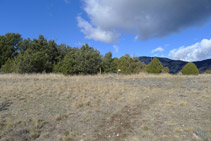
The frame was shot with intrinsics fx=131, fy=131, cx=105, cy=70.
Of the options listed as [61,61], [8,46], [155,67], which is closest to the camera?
[155,67]

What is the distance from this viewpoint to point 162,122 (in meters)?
4.21

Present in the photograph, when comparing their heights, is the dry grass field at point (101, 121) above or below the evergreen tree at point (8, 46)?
below

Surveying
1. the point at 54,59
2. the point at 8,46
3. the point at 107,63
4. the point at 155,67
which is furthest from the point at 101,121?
the point at 8,46

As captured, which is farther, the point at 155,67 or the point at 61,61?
the point at 61,61

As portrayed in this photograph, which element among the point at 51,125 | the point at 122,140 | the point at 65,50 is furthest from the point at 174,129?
the point at 65,50

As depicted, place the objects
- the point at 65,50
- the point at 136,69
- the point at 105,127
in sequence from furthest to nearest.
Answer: the point at 65,50
the point at 136,69
the point at 105,127

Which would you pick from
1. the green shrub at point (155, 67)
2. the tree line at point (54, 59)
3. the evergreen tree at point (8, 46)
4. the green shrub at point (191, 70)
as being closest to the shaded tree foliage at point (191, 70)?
the green shrub at point (191, 70)

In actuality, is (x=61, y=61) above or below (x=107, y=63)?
above

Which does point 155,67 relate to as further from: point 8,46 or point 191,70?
point 8,46

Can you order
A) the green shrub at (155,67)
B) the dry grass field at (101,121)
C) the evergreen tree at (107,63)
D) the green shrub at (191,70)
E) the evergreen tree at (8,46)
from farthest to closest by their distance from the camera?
the evergreen tree at (8,46) < the evergreen tree at (107,63) < the green shrub at (155,67) < the green shrub at (191,70) < the dry grass field at (101,121)

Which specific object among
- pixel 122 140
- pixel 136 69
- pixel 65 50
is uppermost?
pixel 65 50

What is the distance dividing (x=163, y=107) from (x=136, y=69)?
19.3m

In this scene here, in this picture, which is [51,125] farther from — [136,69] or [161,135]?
[136,69]

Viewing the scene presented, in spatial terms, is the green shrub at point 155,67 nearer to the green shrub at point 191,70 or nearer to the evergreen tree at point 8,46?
the green shrub at point 191,70
